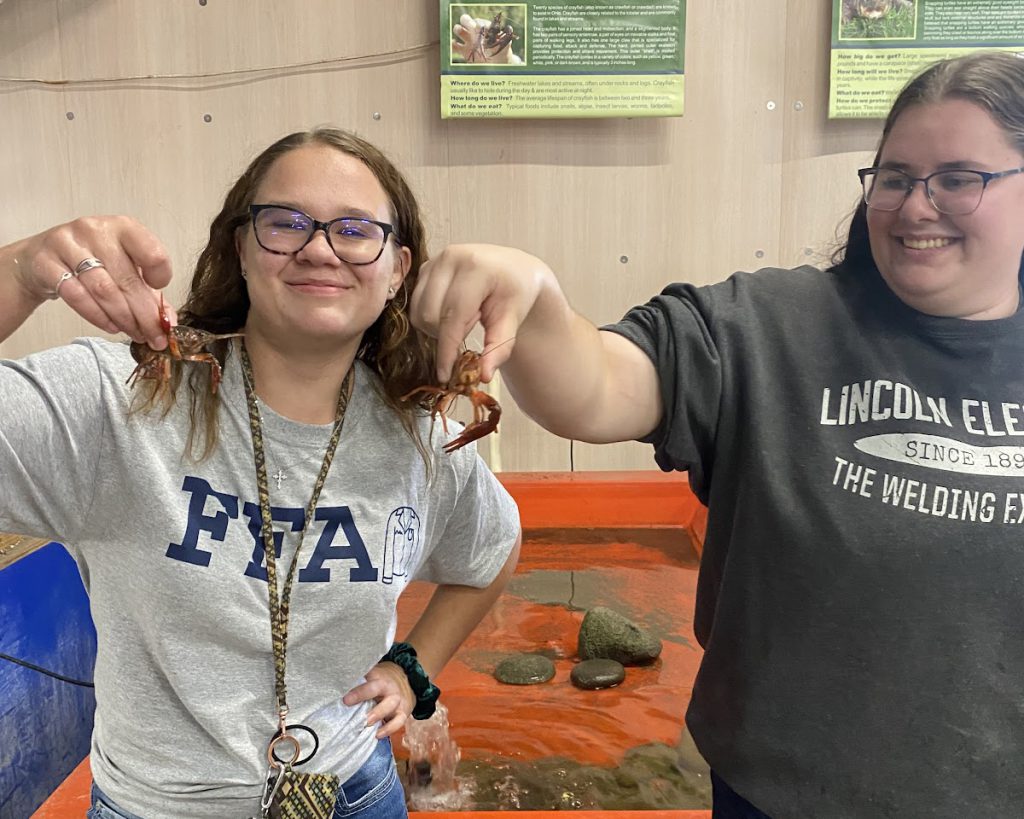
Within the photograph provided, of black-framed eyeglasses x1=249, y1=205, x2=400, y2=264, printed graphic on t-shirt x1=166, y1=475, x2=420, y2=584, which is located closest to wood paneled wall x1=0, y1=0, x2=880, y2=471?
printed graphic on t-shirt x1=166, y1=475, x2=420, y2=584

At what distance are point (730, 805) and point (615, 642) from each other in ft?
4.38

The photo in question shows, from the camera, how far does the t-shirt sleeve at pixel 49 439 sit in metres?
0.88

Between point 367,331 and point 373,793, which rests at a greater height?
point 367,331

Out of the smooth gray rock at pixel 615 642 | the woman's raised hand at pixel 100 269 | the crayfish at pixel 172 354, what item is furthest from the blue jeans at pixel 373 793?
the smooth gray rock at pixel 615 642

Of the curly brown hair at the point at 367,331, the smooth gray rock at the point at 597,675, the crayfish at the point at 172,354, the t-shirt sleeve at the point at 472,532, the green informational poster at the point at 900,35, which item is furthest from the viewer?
the green informational poster at the point at 900,35

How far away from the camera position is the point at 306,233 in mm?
953

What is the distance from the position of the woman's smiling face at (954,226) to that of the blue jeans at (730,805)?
0.56 meters

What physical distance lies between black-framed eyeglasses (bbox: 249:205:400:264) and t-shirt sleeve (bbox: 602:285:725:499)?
0.33 meters

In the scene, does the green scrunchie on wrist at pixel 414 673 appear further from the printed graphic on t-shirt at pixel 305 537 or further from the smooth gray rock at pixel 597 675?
the smooth gray rock at pixel 597 675

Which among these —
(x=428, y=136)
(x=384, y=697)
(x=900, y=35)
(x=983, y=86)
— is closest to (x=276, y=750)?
(x=384, y=697)

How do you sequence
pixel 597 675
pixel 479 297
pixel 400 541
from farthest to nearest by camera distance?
pixel 597 675 → pixel 400 541 → pixel 479 297

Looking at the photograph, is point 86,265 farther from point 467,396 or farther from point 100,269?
point 467,396

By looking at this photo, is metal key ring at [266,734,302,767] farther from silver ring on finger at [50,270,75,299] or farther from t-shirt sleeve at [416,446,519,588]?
silver ring on finger at [50,270,75,299]

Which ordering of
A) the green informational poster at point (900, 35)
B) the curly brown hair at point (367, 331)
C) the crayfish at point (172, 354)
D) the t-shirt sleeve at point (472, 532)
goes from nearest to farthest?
1. the crayfish at point (172, 354)
2. the curly brown hair at point (367, 331)
3. the t-shirt sleeve at point (472, 532)
4. the green informational poster at point (900, 35)
